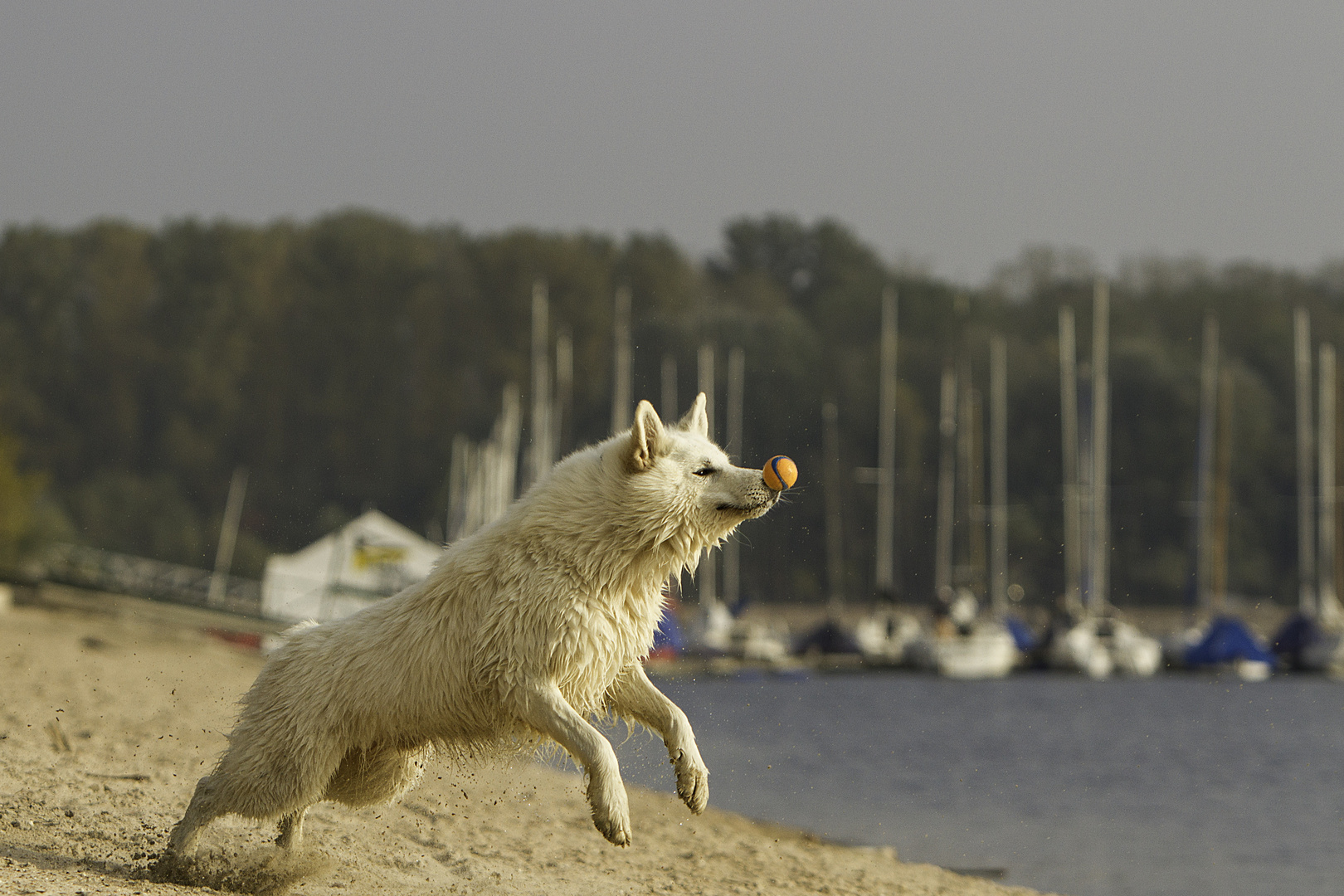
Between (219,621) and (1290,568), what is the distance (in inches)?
1823

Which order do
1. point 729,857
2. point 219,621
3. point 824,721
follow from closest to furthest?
point 729,857 < point 824,721 < point 219,621

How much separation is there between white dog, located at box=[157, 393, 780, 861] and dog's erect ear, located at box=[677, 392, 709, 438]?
0.4 inches

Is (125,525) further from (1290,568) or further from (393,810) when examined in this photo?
(393,810)

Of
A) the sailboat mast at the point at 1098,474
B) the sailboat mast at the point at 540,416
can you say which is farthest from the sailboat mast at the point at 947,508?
the sailboat mast at the point at 540,416

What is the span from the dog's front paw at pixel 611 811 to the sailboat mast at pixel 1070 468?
4195 centimetres

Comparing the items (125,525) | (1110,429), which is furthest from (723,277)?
(125,525)

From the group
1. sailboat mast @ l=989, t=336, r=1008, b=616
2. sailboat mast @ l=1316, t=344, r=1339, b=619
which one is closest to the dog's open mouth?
sailboat mast @ l=1316, t=344, r=1339, b=619

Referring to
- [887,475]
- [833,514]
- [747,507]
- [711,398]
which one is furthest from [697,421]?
[833,514]

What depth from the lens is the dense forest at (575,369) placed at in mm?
64375

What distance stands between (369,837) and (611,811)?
3.72 meters

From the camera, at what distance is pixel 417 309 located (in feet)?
263

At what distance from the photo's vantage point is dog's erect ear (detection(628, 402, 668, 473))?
25.3ft

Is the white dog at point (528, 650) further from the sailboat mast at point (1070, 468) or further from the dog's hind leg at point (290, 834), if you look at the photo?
the sailboat mast at point (1070, 468)

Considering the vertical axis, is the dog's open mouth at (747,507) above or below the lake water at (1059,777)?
above
